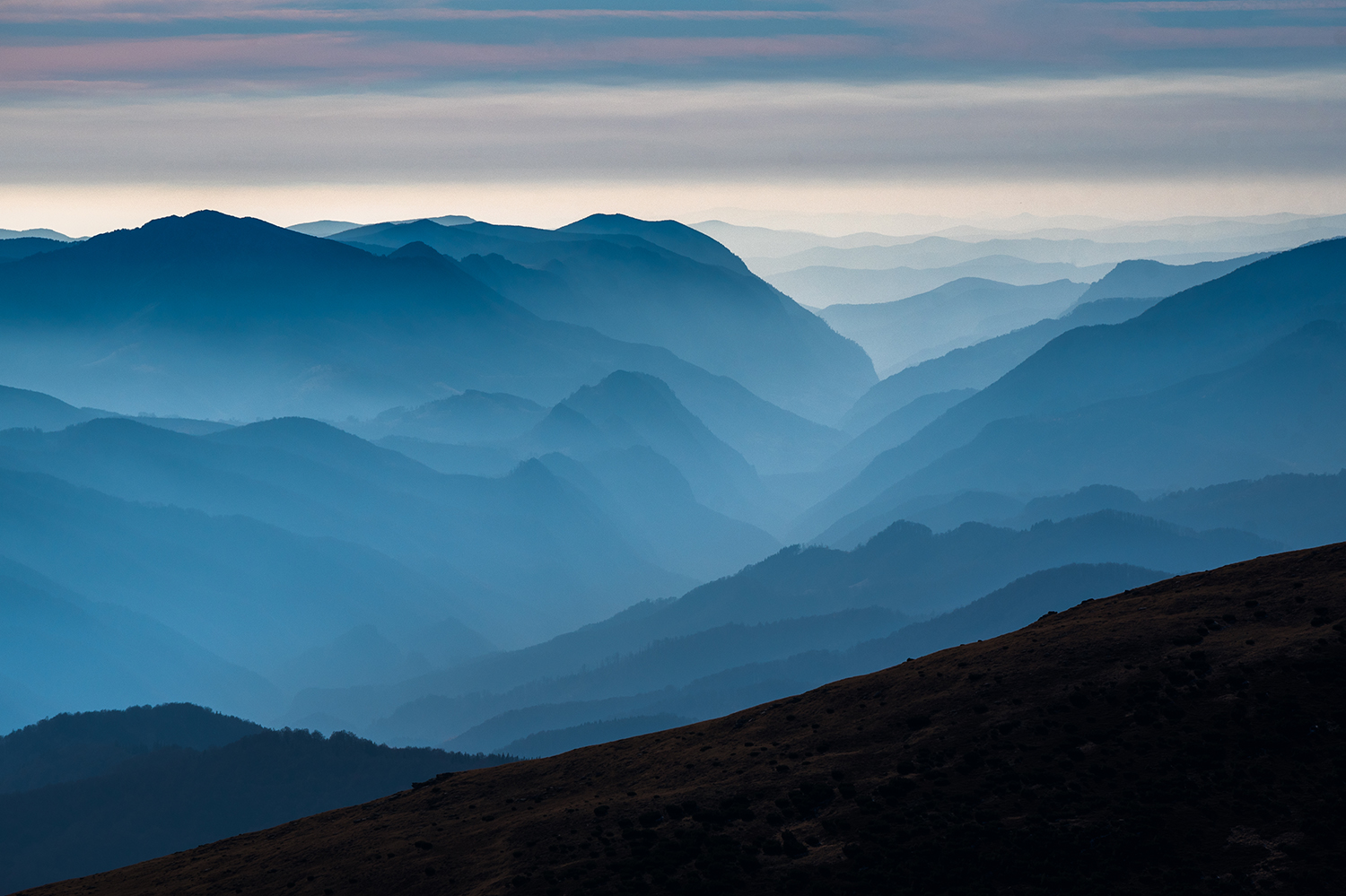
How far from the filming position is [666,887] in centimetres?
6047

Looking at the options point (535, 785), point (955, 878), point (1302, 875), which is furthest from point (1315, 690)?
point (535, 785)

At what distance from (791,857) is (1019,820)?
12.1 metres

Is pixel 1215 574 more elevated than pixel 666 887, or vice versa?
pixel 1215 574

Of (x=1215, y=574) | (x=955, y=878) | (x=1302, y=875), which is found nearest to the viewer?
(x=1302, y=875)

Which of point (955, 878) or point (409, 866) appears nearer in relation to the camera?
point (955, 878)

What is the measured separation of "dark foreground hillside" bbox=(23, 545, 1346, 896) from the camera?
5803cm

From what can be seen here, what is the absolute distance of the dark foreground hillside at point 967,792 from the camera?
58.0 m

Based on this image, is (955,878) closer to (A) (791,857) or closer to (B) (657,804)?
(A) (791,857)

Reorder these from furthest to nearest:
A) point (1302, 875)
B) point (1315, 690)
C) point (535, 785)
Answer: point (535, 785) → point (1315, 690) → point (1302, 875)

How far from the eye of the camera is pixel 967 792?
65.4 metres


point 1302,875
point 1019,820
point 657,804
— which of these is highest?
point 657,804

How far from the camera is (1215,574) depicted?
92.4 m

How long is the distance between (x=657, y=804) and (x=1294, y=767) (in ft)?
114

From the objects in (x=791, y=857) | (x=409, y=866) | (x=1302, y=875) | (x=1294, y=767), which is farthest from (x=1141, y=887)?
(x=409, y=866)
